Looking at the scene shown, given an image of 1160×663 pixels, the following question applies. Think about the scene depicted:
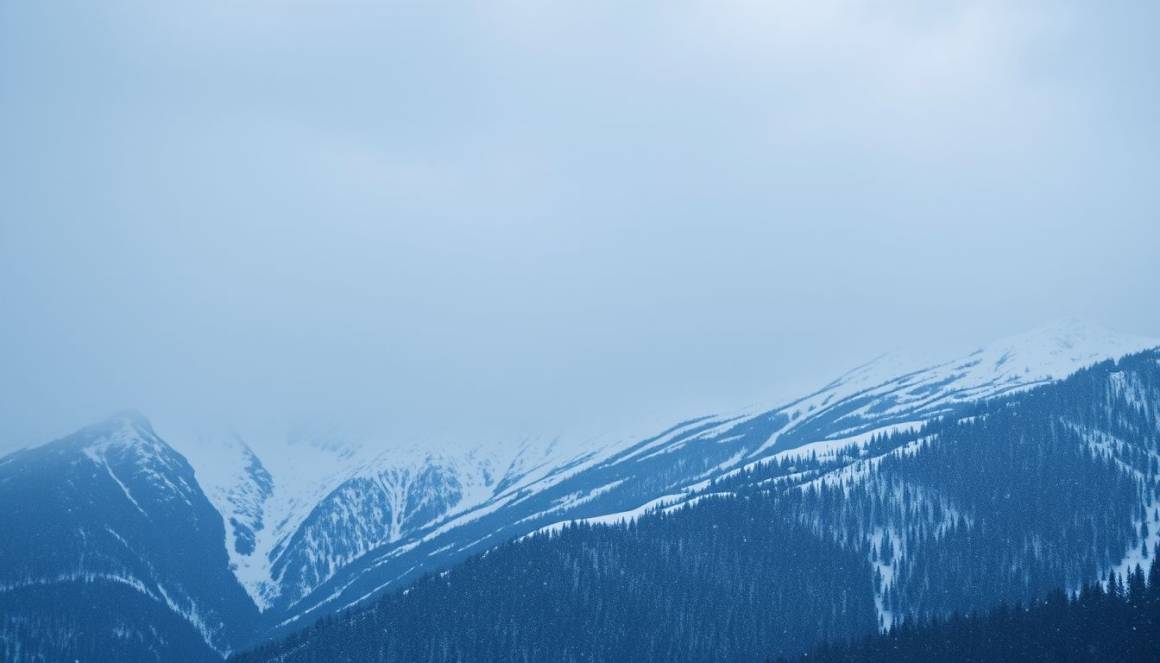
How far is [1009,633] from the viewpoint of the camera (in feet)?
545

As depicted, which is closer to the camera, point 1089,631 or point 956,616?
point 1089,631

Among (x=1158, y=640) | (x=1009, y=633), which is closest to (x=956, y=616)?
(x=1009, y=633)

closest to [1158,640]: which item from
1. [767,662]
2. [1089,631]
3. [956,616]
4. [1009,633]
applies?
[1089,631]

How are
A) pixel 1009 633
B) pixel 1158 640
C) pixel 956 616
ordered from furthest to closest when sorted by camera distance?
1. pixel 956 616
2. pixel 1009 633
3. pixel 1158 640

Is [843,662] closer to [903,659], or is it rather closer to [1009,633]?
[903,659]

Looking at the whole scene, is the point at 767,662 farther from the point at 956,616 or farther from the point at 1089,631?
the point at 1089,631

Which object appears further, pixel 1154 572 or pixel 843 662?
pixel 1154 572

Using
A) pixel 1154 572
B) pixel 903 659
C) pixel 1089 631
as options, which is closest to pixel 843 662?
pixel 903 659

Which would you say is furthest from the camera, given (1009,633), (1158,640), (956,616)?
(956,616)

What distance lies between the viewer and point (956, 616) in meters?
179

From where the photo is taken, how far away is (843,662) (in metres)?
172

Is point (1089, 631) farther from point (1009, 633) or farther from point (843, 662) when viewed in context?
point (843, 662)

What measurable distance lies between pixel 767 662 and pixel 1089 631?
54.3 metres

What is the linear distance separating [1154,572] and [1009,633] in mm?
39512
